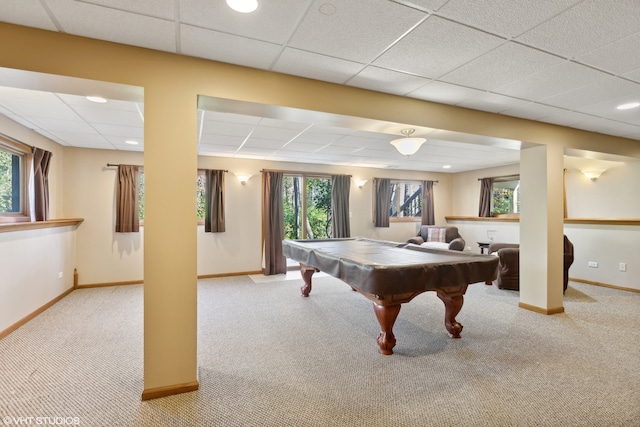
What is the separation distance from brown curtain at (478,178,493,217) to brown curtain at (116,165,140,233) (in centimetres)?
728

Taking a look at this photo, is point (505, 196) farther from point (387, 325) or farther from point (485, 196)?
point (387, 325)

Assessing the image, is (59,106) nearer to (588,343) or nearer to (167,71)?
(167,71)

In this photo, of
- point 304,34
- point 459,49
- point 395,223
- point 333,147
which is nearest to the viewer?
point 304,34

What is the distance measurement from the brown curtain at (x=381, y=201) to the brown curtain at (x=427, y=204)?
3.89 ft

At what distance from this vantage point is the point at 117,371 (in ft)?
7.82

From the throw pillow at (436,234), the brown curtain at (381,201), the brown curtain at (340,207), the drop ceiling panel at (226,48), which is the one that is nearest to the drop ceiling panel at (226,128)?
the drop ceiling panel at (226,48)

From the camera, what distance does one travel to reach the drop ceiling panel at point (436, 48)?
182 centimetres

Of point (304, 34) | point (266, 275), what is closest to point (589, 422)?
point (304, 34)

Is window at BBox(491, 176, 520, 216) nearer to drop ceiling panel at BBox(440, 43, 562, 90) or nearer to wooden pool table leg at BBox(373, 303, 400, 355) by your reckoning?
drop ceiling panel at BBox(440, 43, 562, 90)

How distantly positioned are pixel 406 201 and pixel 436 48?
6.15 metres

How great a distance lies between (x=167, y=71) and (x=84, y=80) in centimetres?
49

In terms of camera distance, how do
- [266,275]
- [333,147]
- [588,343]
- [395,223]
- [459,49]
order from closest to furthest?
[459,49]
[588,343]
[333,147]
[266,275]
[395,223]

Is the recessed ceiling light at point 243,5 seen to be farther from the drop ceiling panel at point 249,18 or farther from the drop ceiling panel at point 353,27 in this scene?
the drop ceiling panel at point 353,27

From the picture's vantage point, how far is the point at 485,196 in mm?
7090
